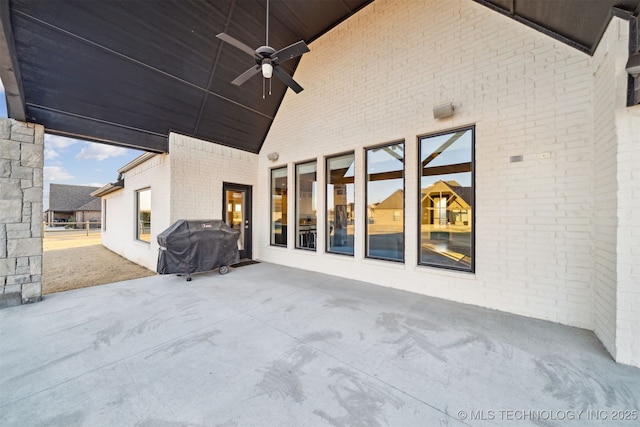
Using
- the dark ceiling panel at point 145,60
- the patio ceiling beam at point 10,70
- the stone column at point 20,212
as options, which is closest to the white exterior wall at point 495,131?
the dark ceiling panel at point 145,60

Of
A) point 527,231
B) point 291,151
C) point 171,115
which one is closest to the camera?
point 527,231

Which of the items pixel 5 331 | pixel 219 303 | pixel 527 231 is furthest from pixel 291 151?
pixel 5 331

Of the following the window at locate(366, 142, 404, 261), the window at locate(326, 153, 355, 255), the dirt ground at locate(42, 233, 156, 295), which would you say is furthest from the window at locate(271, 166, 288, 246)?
the dirt ground at locate(42, 233, 156, 295)

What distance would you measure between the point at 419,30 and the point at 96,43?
5366mm

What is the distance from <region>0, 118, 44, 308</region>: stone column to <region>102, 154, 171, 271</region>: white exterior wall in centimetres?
197

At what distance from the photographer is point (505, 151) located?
341 cm

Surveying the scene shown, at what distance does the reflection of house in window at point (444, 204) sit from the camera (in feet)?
13.1

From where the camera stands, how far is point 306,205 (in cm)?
615

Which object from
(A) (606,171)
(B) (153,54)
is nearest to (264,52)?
(B) (153,54)

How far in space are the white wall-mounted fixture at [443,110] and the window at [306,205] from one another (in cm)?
291

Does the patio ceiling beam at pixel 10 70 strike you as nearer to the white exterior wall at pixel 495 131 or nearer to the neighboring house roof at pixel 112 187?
the white exterior wall at pixel 495 131

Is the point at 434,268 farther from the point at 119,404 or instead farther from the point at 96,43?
the point at 96,43

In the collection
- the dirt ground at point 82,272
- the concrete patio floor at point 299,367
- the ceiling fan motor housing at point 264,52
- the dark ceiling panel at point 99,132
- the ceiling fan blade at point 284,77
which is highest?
the ceiling fan motor housing at point 264,52

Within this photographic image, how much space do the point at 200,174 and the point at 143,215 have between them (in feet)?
8.73
